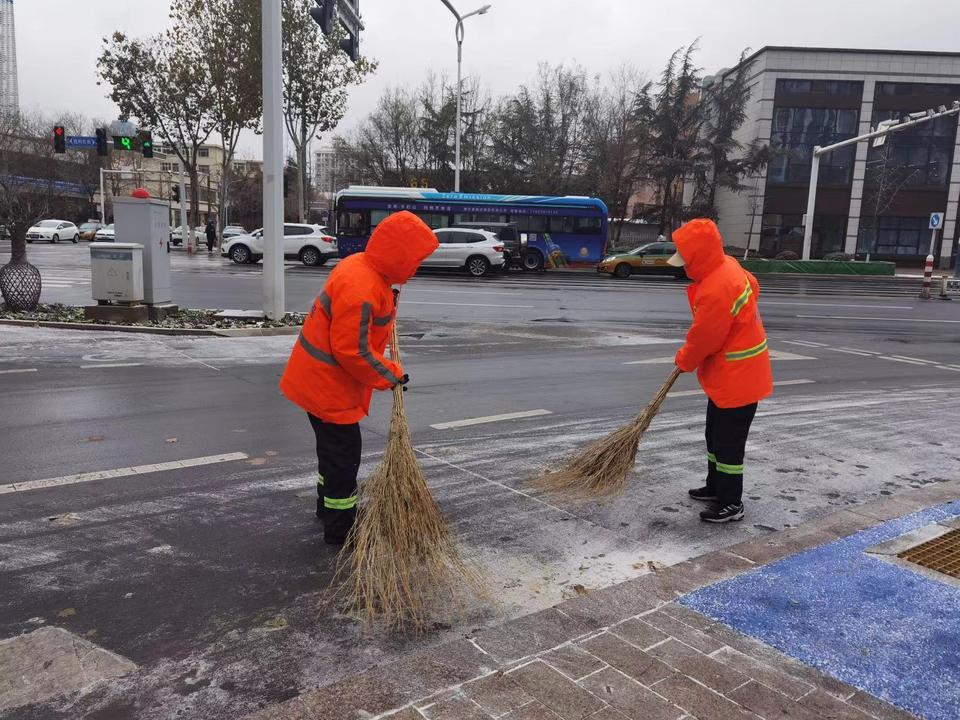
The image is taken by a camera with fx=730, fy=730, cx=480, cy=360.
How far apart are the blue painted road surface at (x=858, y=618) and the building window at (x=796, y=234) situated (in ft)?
144

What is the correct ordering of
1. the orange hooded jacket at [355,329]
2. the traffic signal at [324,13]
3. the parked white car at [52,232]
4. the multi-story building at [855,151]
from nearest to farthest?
the orange hooded jacket at [355,329] → the traffic signal at [324,13] → the multi-story building at [855,151] → the parked white car at [52,232]

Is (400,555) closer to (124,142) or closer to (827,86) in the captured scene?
(124,142)

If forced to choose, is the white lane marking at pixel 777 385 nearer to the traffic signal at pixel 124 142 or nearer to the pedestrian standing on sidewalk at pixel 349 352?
the pedestrian standing on sidewalk at pixel 349 352

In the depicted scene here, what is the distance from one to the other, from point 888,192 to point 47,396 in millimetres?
46518

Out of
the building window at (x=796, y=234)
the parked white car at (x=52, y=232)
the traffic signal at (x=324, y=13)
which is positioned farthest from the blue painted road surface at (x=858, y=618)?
the parked white car at (x=52, y=232)

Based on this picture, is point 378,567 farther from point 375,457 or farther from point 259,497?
point 375,457

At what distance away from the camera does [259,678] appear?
2611 millimetres

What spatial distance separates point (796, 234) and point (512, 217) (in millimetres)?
22891

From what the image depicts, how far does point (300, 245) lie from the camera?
2892 centimetres

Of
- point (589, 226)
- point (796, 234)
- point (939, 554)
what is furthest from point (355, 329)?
point (796, 234)

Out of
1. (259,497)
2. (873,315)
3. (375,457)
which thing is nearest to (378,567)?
(259,497)

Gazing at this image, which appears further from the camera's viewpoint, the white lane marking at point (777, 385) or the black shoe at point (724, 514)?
the white lane marking at point (777, 385)

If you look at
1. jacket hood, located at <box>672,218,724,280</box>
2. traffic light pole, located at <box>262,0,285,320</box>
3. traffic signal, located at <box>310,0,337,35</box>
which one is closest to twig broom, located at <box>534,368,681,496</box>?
jacket hood, located at <box>672,218,724,280</box>

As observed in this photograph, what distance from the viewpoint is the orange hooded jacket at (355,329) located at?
3.44 metres
